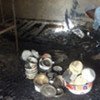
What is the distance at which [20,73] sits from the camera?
3008mm

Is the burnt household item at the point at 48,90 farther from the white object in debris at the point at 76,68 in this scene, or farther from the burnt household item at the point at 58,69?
the burnt household item at the point at 58,69

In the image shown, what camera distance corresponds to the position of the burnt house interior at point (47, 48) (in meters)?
2.63

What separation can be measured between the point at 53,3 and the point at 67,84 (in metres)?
2.06

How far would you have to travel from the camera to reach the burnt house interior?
2627 millimetres

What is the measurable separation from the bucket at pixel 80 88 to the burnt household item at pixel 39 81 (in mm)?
244

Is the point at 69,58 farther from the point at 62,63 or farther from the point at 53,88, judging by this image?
the point at 53,88

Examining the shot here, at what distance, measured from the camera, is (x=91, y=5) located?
13.7 ft

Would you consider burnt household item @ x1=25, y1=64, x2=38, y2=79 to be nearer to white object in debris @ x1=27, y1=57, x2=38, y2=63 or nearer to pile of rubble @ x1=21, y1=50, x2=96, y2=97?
pile of rubble @ x1=21, y1=50, x2=96, y2=97

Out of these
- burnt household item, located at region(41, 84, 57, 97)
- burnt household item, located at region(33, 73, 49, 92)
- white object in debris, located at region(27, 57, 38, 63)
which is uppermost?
white object in debris, located at region(27, 57, 38, 63)

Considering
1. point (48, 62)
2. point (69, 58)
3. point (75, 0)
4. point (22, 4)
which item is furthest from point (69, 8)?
point (48, 62)

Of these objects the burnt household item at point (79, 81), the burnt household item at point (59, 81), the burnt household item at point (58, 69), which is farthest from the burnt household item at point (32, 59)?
the burnt household item at point (79, 81)

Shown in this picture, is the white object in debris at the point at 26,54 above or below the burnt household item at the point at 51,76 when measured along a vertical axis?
above

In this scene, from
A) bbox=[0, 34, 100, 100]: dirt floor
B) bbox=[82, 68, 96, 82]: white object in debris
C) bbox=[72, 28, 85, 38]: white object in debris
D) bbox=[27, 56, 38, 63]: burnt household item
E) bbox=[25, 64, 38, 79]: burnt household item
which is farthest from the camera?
bbox=[72, 28, 85, 38]: white object in debris

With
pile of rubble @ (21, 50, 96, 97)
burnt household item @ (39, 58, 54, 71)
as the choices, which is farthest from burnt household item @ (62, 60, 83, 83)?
burnt household item @ (39, 58, 54, 71)
